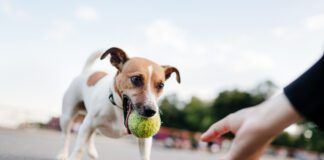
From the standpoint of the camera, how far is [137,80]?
5.61 m

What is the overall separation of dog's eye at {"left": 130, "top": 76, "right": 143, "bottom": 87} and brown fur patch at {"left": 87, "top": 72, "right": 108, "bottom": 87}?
1880mm

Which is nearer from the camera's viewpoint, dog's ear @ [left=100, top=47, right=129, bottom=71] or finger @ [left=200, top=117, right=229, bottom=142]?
finger @ [left=200, top=117, right=229, bottom=142]

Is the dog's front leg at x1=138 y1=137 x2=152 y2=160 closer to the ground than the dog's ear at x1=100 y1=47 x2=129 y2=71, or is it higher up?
closer to the ground

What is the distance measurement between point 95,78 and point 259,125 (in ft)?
18.6

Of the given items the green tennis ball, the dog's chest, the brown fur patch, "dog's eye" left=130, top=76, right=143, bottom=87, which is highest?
the brown fur patch

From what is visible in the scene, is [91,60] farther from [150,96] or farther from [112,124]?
[150,96]

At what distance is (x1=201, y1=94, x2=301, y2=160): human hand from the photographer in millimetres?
2021

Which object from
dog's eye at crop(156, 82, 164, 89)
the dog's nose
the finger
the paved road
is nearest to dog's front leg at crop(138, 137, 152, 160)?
dog's eye at crop(156, 82, 164, 89)

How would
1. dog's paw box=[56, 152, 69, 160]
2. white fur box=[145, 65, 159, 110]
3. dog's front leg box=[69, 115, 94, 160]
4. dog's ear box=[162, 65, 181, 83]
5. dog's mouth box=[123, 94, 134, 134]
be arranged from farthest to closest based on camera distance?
dog's paw box=[56, 152, 69, 160]
dog's ear box=[162, 65, 181, 83]
dog's front leg box=[69, 115, 94, 160]
dog's mouth box=[123, 94, 134, 134]
white fur box=[145, 65, 159, 110]

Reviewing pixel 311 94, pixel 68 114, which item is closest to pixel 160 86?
pixel 68 114

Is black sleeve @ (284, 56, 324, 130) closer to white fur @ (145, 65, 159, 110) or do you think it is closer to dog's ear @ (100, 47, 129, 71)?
white fur @ (145, 65, 159, 110)

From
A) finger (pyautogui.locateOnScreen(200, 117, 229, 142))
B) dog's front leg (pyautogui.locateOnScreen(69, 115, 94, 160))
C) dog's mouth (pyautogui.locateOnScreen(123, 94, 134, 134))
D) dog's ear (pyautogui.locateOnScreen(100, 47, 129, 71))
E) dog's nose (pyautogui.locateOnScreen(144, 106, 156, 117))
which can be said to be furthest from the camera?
dog's ear (pyautogui.locateOnScreen(100, 47, 129, 71))

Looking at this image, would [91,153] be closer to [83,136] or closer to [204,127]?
[83,136]

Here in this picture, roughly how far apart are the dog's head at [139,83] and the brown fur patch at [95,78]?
4.45 feet
